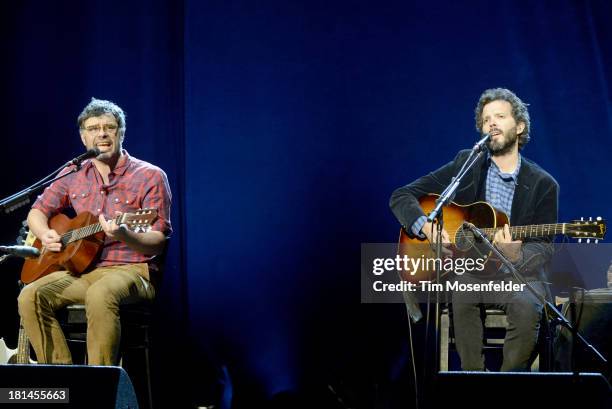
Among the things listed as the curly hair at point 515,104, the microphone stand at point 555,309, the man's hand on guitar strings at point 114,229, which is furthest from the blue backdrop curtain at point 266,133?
the microphone stand at point 555,309

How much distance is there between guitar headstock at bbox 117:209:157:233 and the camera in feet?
12.4

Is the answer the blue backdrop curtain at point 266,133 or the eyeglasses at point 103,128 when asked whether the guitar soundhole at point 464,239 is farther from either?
the eyeglasses at point 103,128

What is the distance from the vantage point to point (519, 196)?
390 cm

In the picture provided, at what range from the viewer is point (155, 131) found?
470 cm

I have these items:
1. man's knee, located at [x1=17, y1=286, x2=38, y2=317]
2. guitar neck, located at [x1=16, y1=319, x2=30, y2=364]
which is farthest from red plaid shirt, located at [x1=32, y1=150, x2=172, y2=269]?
guitar neck, located at [x1=16, y1=319, x2=30, y2=364]

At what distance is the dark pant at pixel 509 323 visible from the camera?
3.53 meters

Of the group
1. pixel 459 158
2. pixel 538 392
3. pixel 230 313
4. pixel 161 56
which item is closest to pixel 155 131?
pixel 161 56

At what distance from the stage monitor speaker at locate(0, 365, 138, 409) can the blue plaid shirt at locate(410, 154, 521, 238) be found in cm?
214

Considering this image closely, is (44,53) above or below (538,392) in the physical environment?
above

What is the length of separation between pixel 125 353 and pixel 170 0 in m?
2.15

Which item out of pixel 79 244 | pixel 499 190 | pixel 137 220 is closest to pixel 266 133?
pixel 137 220

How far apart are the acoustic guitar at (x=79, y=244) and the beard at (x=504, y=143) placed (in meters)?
1.80

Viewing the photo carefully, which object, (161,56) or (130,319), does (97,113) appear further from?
(130,319)

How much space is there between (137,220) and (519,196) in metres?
1.92
